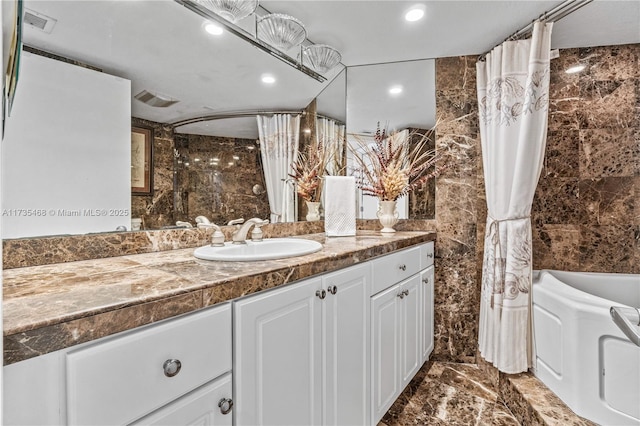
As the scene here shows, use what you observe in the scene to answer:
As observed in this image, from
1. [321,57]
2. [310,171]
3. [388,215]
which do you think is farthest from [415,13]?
[388,215]

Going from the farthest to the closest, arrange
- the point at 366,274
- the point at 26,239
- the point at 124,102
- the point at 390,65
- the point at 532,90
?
the point at 390,65 → the point at 532,90 → the point at 366,274 → the point at 124,102 → the point at 26,239

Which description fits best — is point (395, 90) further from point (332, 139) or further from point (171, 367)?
point (171, 367)

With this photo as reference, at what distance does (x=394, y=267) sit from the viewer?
63.6 inches

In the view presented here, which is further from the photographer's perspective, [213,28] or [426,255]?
[426,255]

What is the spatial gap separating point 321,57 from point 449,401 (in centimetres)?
221

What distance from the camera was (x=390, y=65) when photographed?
7.64 ft

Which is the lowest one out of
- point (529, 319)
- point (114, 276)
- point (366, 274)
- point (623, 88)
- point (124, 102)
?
point (529, 319)

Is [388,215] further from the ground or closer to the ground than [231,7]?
closer to the ground

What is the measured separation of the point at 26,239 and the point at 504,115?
231cm

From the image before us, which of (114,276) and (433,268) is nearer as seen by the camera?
(114,276)

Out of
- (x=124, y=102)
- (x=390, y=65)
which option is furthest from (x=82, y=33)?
(x=390, y=65)

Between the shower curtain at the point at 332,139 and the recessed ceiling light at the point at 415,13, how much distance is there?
771 mm

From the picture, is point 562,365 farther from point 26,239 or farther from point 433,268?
point 26,239

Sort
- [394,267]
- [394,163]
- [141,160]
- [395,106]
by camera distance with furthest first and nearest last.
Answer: [395,106] → [394,163] → [394,267] → [141,160]
